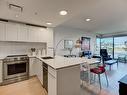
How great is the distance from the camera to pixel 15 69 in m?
3.26

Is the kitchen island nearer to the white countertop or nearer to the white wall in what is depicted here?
the white countertop

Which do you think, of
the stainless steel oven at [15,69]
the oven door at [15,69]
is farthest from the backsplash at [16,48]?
the oven door at [15,69]

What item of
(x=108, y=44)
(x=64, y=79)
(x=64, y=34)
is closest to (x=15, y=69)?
(x=64, y=79)

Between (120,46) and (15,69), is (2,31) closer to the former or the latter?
(15,69)

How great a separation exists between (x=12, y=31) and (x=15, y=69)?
4.60 ft

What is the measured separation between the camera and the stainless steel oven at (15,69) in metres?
3.04

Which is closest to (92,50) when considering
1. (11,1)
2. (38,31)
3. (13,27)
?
(38,31)

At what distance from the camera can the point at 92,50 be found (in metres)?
7.46

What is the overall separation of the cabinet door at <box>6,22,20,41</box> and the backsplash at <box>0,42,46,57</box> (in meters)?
0.43

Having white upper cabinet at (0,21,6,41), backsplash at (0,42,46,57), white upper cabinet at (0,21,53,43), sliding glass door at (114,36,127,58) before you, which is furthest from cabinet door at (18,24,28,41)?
sliding glass door at (114,36,127,58)

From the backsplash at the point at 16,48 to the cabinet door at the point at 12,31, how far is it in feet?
1.40

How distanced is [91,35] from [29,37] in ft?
17.0

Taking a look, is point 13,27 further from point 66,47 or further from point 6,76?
point 66,47

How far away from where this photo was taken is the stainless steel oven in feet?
9.98
